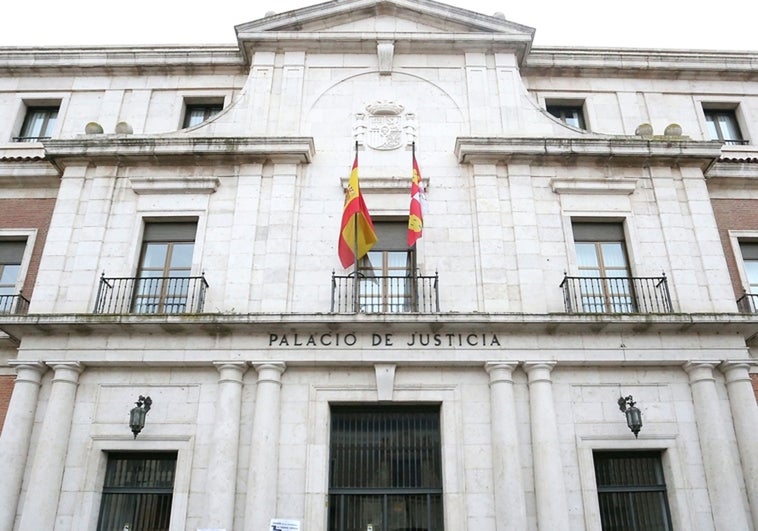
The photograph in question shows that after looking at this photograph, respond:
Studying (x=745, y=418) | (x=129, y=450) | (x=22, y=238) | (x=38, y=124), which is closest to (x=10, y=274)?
(x=22, y=238)

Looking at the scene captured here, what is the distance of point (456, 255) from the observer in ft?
39.3

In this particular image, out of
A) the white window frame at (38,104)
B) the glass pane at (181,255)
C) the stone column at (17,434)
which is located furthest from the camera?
the white window frame at (38,104)

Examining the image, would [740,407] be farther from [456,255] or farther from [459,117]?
[459,117]

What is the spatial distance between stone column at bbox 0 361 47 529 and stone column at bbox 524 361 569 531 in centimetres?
874

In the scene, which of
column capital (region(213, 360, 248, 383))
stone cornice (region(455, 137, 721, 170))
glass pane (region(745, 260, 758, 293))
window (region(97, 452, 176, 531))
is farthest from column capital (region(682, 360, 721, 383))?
window (region(97, 452, 176, 531))

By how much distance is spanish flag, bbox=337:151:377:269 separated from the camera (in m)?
11.4

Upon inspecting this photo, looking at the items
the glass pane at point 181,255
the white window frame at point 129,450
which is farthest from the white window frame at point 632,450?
the glass pane at point 181,255

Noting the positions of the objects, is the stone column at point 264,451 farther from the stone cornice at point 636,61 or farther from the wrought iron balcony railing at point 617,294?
the stone cornice at point 636,61

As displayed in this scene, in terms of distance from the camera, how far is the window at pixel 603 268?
11.7m

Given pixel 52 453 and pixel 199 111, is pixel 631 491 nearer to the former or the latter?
pixel 52 453

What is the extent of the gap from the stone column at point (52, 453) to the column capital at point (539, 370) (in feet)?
26.6

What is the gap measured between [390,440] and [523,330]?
10.3 feet

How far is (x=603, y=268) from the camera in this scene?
12164mm

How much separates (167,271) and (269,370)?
129 inches
